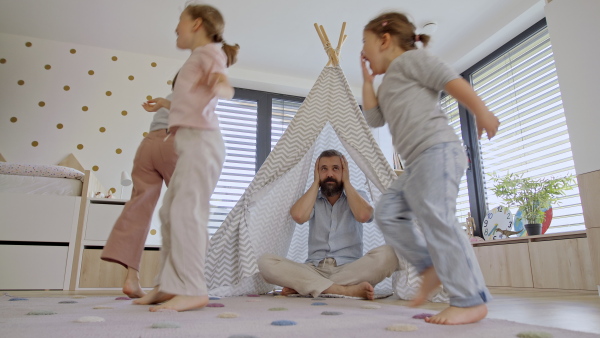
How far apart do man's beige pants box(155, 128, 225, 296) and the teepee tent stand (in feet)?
2.00

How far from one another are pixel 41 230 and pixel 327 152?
156 centimetres

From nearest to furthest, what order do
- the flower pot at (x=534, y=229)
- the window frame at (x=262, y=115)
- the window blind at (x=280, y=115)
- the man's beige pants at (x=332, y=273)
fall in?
1. the man's beige pants at (x=332, y=273)
2. the flower pot at (x=534, y=229)
3. the window frame at (x=262, y=115)
4. the window blind at (x=280, y=115)

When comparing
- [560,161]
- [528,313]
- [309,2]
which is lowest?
[528,313]

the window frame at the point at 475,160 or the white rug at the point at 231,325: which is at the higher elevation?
the window frame at the point at 475,160

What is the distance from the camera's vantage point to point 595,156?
1892 mm

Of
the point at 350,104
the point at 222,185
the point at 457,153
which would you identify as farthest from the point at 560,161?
the point at 222,185

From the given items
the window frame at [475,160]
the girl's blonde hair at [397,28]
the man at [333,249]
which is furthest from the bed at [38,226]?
the window frame at [475,160]

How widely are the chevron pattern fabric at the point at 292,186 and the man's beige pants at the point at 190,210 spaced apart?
0.61 m

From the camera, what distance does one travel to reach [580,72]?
6.63 feet

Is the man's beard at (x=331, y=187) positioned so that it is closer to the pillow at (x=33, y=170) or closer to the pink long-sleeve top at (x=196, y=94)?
the pink long-sleeve top at (x=196, y=94)

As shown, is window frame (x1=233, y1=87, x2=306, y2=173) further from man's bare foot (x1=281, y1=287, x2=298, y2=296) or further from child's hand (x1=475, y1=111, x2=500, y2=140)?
child's hand (x1=475, y1=111, x2=500, y2=140)

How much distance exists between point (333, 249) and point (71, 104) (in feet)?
8.77

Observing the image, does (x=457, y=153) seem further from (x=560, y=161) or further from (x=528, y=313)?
(x=560, y=161)

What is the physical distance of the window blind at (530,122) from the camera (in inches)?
110
